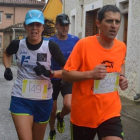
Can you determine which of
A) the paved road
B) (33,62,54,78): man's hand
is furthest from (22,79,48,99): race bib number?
the paved road

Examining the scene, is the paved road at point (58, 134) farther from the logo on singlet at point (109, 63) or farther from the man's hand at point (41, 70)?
the logo on singlet at point (109, 63)

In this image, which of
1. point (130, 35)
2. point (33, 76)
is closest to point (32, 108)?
point (33, 76)

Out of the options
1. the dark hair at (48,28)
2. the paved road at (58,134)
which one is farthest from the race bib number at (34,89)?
the paved road at (58,134)

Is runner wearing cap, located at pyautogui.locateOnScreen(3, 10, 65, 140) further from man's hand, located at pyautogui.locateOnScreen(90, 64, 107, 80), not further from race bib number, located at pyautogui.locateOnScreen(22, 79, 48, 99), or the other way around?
man's hand, located at pyautogui.locateOnScreen(90, 64, 107, 80)

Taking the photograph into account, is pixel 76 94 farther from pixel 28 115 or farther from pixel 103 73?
pixel 28 115

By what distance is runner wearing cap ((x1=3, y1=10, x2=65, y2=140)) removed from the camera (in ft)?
13.7

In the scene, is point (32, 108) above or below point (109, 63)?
below

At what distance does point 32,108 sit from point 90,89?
3.01 ft

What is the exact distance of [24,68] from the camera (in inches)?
168

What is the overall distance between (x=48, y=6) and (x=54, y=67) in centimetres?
2168

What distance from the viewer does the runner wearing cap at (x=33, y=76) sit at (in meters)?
4.17

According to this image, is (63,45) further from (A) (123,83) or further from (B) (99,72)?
(B) (99,72)

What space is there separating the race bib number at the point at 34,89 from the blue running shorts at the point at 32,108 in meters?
0.06

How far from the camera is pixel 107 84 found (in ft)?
12.0
